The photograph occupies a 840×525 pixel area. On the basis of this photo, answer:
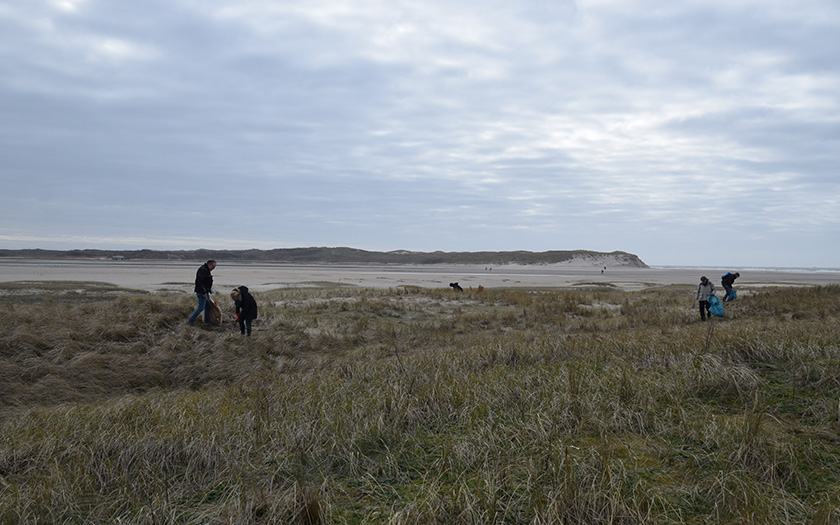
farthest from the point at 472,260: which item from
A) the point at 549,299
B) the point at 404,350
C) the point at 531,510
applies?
the point at 531,510

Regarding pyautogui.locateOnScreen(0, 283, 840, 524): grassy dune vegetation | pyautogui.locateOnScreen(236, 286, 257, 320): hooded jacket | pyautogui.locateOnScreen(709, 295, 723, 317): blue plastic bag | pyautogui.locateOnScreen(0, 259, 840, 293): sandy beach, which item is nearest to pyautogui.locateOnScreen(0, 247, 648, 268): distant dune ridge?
pyautogui.locateOnScreen(0, 259, 840, 293): sandy beach

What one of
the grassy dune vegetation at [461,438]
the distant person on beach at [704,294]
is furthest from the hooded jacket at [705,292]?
the grassy dune vegetation at [461,438]

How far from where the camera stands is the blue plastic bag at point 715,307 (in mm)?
15070

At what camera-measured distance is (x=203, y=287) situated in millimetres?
13000

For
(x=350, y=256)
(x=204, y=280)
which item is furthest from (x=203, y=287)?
(x=350, y=256)

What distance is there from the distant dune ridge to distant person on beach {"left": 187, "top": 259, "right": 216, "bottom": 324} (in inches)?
4313

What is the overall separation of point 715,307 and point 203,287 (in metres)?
15.3

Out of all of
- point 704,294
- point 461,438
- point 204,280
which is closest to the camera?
point 461,438

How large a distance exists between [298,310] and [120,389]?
8.50m

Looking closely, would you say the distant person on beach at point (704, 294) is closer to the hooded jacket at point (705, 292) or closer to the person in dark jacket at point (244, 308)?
the hooded jacket at point (705, 292)

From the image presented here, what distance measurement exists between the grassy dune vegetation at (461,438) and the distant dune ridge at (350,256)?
112m

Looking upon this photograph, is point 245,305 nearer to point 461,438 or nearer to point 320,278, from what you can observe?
point 461,438

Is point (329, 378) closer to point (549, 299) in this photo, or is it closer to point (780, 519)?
point (780, 519)

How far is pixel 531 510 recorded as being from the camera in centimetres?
339
